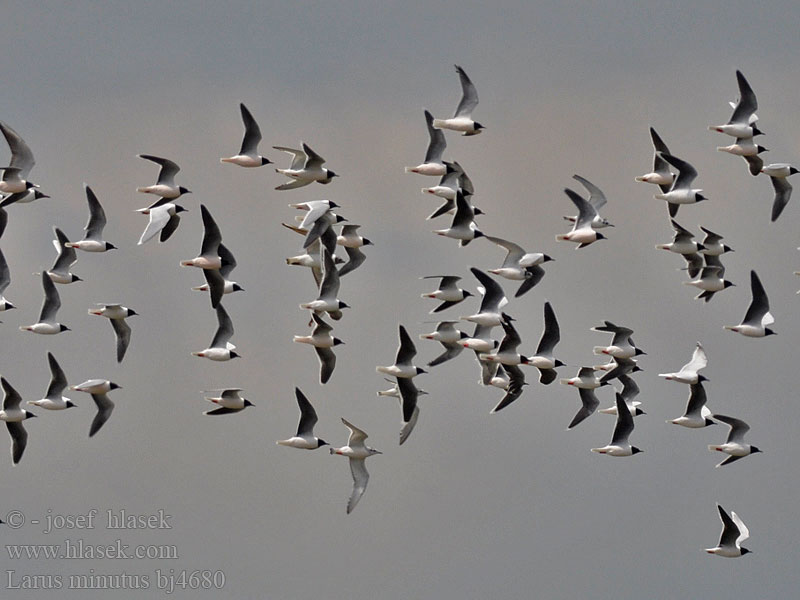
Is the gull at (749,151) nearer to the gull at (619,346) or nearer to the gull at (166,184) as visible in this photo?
the gull at (619,346)

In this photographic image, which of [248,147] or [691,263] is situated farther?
[691,263]

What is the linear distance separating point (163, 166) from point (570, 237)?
8213mm

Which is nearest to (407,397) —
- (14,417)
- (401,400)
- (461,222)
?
(401,400)

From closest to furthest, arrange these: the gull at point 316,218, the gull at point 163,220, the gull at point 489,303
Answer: the gull at point 163,220 → the gull at point 316,218 → the gull at point 489,303

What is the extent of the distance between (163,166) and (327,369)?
555cm

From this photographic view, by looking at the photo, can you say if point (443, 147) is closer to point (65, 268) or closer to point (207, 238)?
→ point (207, 238)

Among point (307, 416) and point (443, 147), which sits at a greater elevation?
point (443, 147)

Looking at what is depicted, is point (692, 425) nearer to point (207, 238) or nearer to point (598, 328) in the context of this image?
point (598, 328)

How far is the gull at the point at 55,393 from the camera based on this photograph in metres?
44.9

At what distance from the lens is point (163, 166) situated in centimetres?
4331

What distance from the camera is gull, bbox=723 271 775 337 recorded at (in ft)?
151

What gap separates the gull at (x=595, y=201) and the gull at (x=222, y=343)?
282 inches

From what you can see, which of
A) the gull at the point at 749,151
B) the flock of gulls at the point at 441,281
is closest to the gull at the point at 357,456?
the flock of gulls at the point at 441,281

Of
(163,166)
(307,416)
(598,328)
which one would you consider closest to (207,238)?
(163,166)
